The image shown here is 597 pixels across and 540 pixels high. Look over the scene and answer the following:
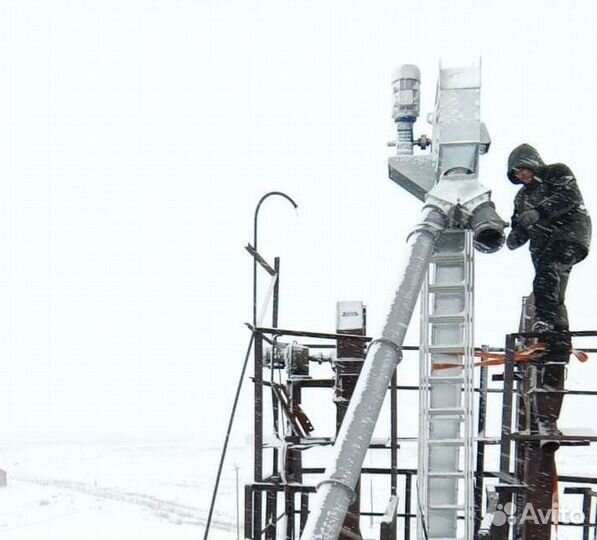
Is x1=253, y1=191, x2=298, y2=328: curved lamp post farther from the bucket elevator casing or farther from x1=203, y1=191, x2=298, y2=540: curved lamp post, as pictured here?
the bucket elevator casing

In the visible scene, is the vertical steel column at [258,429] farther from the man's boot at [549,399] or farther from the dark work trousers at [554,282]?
the dark work trousers at [554,282]

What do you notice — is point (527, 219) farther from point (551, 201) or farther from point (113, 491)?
point (113, 491)

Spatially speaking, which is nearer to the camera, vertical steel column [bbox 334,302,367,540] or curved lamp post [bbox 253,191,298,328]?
curved lamp post [bbox 253,191,298,328]

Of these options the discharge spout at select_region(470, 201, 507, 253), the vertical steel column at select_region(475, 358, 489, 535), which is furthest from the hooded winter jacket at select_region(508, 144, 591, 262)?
the vertical steel column at select_region(475, 358, 489, 535)

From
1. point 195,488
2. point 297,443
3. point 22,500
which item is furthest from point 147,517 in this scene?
point 297,443

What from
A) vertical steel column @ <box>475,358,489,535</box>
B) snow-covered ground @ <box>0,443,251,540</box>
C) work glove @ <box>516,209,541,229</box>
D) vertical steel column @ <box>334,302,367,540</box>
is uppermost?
work glove @ <box>516,209,541,229</box>

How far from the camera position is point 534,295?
7906 mm

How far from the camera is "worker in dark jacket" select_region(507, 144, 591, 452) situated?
7.50 metres

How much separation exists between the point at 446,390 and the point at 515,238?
1.63 metres

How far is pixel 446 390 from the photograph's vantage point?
22.1 feet

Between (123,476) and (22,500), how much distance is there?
82.4ft

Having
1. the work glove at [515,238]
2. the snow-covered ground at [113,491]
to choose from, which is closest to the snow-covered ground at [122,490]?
the snow-covered ground at [113,491]

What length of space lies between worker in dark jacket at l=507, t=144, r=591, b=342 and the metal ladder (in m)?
1.27

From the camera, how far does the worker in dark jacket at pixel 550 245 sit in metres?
7.50
